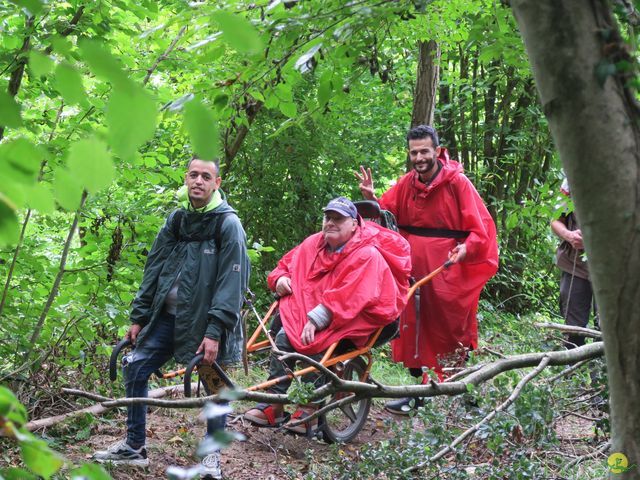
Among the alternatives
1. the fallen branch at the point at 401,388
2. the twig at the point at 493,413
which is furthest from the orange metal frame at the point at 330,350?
the fallen branch at the point at 401,388

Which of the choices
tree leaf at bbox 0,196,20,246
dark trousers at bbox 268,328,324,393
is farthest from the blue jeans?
tree leaf at bbox 0,196,20,246

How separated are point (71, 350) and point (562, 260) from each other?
3861 mm

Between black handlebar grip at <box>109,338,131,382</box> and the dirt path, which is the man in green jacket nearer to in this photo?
black handlebar grip at <box>109,338,131,382</box>

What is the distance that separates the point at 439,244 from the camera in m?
6.06

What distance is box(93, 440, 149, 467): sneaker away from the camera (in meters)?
4.55

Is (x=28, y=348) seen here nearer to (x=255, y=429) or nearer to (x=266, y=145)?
(x=255, y=429)

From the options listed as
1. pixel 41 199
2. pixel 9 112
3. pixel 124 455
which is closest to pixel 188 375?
pixel 124 455

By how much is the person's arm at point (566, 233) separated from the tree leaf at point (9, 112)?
516 centimetres

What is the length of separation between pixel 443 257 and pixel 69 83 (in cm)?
514

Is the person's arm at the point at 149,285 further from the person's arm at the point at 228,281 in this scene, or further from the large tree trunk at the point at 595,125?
the large tree trunk at the point at 595,125

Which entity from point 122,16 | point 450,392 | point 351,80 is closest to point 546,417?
point 450,392

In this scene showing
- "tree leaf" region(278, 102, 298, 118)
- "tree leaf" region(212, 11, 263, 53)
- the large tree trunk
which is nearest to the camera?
"tree leaf" region(212, 11, 263, 53)

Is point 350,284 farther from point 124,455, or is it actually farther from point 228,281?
point 124,455

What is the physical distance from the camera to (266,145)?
29.2ft
